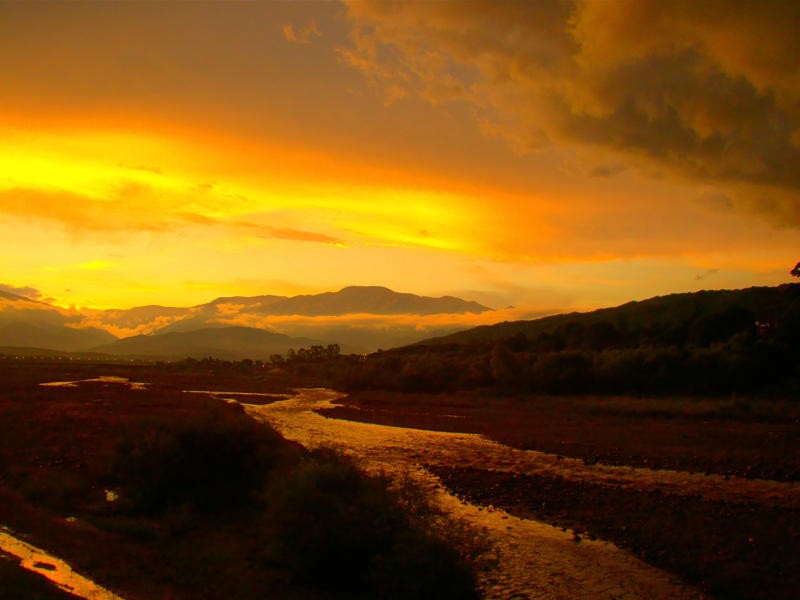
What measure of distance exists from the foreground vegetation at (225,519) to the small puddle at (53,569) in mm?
305

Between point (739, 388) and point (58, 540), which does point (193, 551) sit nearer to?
point (58, 540)

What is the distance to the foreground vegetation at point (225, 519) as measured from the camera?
11.8m

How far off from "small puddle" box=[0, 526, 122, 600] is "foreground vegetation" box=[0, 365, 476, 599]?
0.31 metres

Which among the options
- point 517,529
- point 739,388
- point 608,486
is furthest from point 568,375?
point 517,529

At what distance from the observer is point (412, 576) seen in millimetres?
11117

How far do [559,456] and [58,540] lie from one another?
19962 mm

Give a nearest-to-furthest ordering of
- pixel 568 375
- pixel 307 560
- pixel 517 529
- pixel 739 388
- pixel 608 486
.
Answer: pixel 307 560
pixel 517 529
pixel 608 486
pixel 739 388
pixel 568 375

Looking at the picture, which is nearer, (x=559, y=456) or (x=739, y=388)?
(x=559, y=456)

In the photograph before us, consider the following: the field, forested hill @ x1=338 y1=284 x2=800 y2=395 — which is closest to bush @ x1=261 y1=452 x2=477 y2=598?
the field

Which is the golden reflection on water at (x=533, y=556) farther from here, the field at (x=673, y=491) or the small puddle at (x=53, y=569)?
the small puddle at (x=53, y=569)

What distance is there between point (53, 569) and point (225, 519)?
6013 mm

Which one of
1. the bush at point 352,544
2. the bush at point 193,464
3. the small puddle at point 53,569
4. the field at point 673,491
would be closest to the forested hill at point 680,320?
the field at point 673,491

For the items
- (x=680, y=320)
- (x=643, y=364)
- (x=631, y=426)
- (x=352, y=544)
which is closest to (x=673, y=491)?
(x=352, y=544)

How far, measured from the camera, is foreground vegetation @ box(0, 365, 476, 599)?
11.8 meters
